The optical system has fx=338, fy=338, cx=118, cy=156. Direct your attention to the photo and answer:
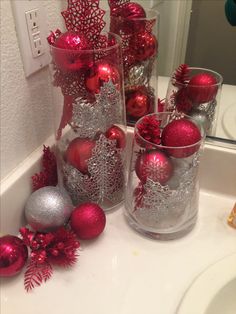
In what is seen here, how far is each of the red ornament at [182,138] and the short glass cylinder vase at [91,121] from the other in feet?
0.30

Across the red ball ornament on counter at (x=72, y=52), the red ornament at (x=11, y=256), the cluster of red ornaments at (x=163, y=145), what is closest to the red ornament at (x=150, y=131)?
the cluster of red ornaments at (x=163, y=145)

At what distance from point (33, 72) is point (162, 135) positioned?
218 mm

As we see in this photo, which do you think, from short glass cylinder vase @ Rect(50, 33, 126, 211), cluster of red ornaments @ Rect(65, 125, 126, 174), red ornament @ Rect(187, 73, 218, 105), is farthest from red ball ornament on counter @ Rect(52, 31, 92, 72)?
red ornament @ Rect(187, 73, 218, 105)

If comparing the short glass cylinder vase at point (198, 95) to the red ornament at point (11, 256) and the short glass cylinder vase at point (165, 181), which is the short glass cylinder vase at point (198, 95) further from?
the red ornament at point (11, 256)

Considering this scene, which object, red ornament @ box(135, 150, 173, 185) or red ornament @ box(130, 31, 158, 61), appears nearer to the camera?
red ornament @ box(135, 150, 173, 185)

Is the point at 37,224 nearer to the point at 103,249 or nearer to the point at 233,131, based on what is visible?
the point at 103,249

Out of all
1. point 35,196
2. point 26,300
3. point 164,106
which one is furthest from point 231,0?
point 26,300

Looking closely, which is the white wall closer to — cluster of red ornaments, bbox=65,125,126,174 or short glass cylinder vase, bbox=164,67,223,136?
cluster of red ornaments, bbox=65,125,126,174

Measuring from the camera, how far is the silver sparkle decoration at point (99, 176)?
0.52 m

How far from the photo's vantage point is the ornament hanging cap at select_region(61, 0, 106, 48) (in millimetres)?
480

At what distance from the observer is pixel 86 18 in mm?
487

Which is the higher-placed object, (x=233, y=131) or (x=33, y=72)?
(x=33, y=72)

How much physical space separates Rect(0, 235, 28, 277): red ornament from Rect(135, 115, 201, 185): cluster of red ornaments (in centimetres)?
19

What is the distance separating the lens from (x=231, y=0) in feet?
1.91
